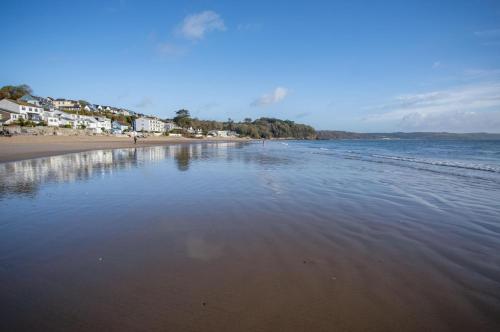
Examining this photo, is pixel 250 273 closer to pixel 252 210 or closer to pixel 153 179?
pixel 252 210

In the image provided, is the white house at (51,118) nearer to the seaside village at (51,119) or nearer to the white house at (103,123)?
the seaside village at (51,119)

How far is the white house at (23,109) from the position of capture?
199 ft

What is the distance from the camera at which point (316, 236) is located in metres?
4.95

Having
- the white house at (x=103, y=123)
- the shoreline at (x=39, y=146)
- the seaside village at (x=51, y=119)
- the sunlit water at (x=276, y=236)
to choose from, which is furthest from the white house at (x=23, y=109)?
the sunlit water at (x=276, y=236)

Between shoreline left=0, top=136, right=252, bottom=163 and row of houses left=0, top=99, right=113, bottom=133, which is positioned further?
row of houses left=0, top=99, right=113, bottom=133

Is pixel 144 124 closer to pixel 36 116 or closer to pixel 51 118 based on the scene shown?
pixel 51 118

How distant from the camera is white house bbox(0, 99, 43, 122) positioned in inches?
2388

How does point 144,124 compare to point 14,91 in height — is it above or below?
below

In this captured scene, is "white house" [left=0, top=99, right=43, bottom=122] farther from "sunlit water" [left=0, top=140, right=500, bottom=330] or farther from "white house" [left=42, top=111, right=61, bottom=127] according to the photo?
"sunlit water" [left=0, top=140, right=500, bottom=330]

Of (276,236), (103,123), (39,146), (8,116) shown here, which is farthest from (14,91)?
(276,236)

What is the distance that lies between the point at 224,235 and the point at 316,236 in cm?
175

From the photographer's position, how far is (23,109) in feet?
209

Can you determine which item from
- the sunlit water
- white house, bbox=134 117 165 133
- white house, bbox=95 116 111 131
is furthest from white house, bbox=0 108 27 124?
the sunlit water

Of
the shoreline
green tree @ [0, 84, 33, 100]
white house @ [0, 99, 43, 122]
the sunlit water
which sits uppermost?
green tree @ [0, 84, 33, 100]
